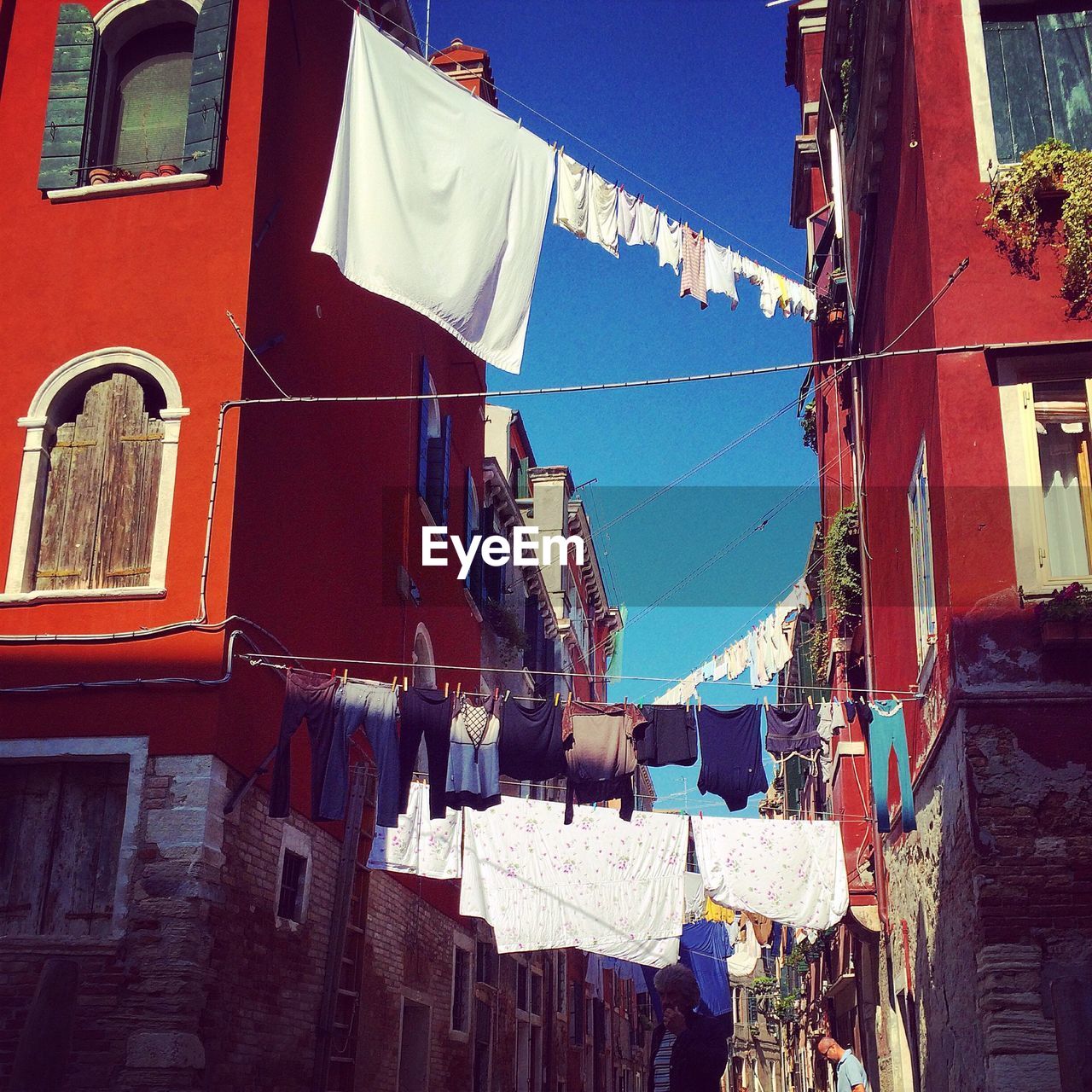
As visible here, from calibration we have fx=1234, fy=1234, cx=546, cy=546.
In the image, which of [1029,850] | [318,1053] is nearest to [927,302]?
[1029,850]

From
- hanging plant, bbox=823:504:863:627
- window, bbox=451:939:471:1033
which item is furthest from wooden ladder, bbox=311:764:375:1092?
hanging plant, bbox=823:504:863:627

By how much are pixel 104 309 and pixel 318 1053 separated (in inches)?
261

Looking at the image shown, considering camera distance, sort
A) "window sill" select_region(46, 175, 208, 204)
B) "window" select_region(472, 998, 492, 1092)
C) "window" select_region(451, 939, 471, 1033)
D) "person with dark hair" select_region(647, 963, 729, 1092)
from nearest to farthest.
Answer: "person with dark hair" select_region(647, 963, 729, 1092) < "window sill" select_region(46, 175, 208, 204) < "window" select_region(451, 939, 471, 1033) < "window" select_region(472, 998, 492, 1092)

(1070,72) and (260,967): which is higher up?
(1070,72)

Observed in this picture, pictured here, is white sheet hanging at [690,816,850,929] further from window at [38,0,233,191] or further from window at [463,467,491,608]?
window at [38,0,233,191]

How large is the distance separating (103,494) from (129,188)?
9.22 ft

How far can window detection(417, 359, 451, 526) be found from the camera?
15.8 m

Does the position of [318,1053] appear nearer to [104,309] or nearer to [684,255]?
[104,309]

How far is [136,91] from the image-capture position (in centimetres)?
1171

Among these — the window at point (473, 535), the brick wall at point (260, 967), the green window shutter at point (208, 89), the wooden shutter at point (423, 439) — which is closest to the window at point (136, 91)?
the green window shutter at point (208, 89)

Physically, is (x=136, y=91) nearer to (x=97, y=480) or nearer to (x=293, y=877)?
(x=97, y=480)

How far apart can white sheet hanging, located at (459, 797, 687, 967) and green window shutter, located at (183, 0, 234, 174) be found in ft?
24.6

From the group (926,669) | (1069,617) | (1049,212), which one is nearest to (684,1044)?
(1069,617)

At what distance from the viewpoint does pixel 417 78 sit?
32.6ft
